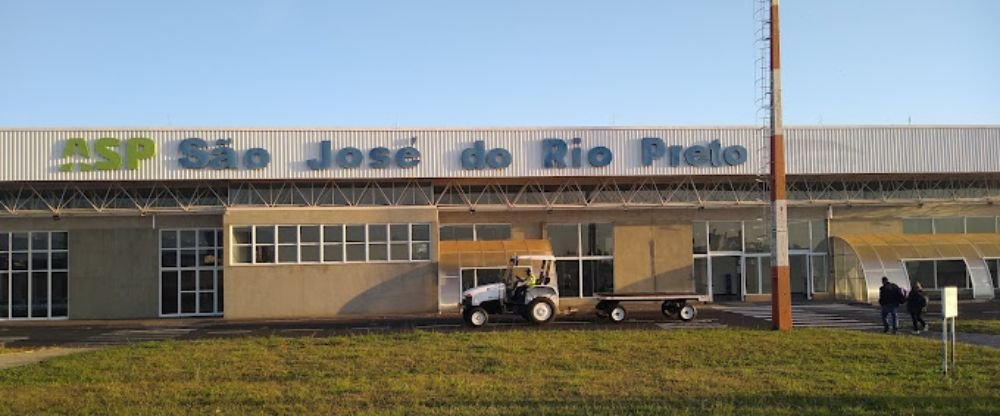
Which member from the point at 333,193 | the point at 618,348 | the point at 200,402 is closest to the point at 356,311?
the point at 333,193

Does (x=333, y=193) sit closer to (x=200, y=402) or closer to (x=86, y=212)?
(x=86, y=212)

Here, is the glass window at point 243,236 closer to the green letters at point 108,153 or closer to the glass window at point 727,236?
the green letters at point 108,153

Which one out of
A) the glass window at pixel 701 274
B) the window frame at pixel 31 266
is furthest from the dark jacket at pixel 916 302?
the window frame at pixel 31 266

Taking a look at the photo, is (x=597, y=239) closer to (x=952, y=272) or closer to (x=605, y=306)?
(x=605, y=306)

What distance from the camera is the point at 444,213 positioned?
34.6 m

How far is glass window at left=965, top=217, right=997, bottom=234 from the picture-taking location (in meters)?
36.4

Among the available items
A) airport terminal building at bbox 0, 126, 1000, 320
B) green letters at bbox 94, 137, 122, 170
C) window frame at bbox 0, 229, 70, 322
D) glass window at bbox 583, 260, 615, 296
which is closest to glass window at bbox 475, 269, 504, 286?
airport terminal building at bbox 0, 126, 1000, 320

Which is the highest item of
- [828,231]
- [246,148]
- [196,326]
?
[246,148]

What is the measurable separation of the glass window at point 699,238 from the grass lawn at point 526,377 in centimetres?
1594

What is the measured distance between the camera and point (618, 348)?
55.7 ft

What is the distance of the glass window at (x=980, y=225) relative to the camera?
3644cm

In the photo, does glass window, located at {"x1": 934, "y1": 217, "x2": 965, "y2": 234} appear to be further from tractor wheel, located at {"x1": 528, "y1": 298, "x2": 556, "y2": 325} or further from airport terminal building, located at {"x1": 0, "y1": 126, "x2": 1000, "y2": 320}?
tractor wheel, located at {"x1": 528, "y1": 298, "x2": 556, "y2": 325}

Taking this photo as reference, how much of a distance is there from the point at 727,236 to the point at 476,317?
1495 cm

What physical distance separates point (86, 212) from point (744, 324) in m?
23.3
